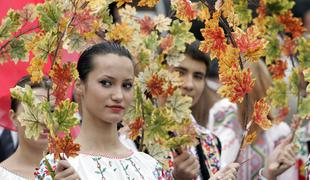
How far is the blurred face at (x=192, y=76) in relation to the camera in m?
6.72

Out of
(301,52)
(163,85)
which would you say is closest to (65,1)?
(163,85)

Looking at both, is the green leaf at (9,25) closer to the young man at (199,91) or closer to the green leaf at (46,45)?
the green leaf at (46,45)

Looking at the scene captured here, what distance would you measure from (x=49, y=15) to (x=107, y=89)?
1.67 ft

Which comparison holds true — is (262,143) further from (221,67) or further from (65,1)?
(65,1)

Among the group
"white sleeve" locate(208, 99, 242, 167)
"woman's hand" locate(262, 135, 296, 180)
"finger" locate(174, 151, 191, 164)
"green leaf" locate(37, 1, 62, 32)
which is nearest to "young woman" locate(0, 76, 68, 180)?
"finger" locate(174, 151, 191, 164)

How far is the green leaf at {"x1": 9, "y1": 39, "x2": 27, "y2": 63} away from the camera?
5781mm

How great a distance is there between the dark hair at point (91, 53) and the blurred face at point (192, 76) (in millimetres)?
1132

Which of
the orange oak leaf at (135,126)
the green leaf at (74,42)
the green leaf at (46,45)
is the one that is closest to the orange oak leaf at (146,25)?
the orange oak leaf at (135,126)

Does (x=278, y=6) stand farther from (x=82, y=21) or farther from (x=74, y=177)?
(x=74, y=177)

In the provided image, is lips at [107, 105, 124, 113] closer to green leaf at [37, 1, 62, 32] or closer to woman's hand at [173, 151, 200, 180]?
green leaf at [37, 1, 62, 32]

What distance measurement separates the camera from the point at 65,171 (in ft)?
16.2

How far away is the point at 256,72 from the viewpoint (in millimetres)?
7945

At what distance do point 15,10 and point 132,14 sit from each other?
2.85 feet

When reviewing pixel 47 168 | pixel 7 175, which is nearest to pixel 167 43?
pixel 7 175
